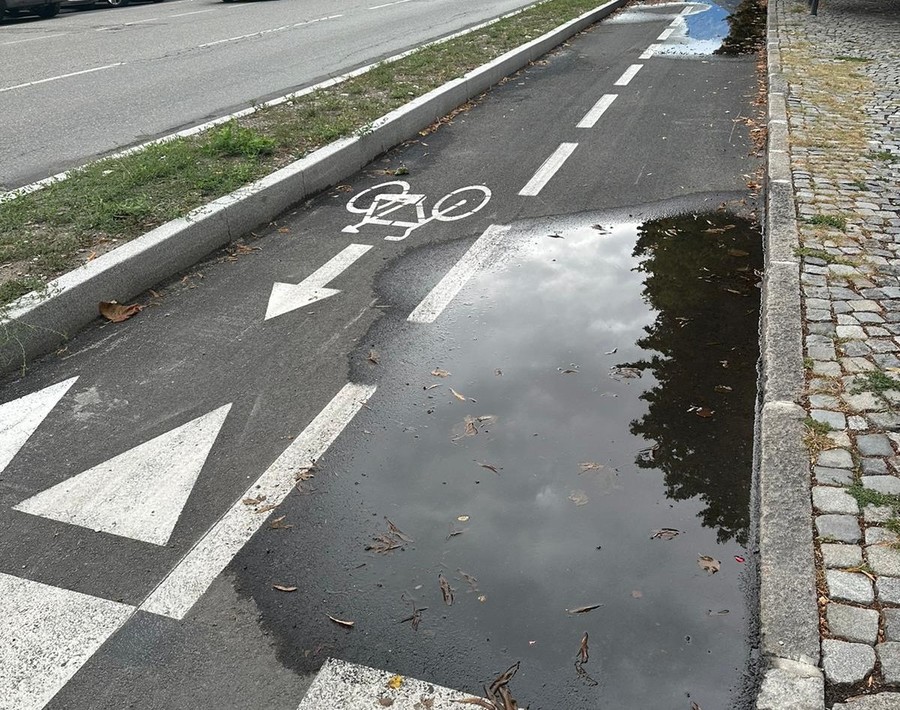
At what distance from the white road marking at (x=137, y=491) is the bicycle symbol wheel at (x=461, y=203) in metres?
3.65

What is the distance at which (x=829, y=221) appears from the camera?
21.0 ft

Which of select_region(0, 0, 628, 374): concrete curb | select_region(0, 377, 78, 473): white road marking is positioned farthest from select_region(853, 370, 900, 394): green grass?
select_region(0, 0, 628, 374): concrete curb

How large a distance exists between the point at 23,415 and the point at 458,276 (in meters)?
3.05

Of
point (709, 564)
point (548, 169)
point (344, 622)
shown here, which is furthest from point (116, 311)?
point (548, 169)

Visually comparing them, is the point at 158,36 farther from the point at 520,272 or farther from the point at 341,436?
the point at 341,436

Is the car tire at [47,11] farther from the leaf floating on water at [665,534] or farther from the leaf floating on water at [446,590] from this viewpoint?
the leaf floating on water at [665,534]

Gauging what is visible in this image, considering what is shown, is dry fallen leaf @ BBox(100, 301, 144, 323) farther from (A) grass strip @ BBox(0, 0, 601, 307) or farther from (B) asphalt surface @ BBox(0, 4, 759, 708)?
(A) grass strip @ BBox(0, 0, 601, 307)

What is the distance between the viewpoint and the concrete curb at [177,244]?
4.96 metres

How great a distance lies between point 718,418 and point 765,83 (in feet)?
32.2

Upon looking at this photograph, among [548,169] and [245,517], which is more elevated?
[245,517]

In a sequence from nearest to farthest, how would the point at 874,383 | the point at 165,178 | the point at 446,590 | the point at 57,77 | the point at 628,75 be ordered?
the point at 446,590 < the point at 874,383 < the point at 165,178 < the point at 628,75 < the point at 57,77

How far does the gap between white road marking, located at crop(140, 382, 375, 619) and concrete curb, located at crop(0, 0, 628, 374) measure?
77.9 inches

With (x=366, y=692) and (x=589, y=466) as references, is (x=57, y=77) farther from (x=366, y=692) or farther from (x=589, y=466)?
(x=366, y=692)

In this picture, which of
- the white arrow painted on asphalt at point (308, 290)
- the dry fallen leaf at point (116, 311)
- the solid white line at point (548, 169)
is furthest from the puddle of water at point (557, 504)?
the solid white line at point (548, 169)
